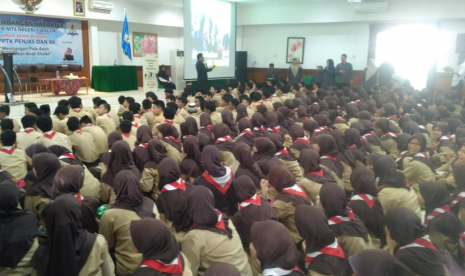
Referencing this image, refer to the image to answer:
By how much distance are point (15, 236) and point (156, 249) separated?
869 mm

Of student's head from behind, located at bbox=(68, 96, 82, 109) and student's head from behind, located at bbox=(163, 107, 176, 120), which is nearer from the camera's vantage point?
student's head from behind, located at bbox=(163, 107, 176, 120)

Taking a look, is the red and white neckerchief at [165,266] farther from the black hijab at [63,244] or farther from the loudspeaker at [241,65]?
the loudspeaker at [241,65]

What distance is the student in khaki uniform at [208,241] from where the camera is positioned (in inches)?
85.4

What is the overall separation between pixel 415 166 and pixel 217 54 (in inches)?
332

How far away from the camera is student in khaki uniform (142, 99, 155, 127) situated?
5875mm

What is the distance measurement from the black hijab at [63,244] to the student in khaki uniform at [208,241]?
0.58 meters

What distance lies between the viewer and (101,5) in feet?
33.4

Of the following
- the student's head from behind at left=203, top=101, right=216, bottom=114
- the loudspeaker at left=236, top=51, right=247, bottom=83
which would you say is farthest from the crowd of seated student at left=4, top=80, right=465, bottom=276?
the loudspeaker at left=236, top=51, right=247, bottom=83

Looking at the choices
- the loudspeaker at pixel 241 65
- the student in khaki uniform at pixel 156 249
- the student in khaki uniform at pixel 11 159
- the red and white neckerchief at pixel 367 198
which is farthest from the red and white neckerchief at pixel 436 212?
the loudspeaker at pixel 241 65

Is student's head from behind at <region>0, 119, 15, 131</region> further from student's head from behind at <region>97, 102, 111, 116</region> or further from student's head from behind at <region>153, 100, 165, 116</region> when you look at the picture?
student's head from behind at <region>153, 100, 165, 116</region>

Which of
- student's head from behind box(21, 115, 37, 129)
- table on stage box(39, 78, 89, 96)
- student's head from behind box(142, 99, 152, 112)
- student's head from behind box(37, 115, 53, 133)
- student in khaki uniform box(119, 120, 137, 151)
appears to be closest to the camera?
student's head from behind box(37, 115, 53, 133)

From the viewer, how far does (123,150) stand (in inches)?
130

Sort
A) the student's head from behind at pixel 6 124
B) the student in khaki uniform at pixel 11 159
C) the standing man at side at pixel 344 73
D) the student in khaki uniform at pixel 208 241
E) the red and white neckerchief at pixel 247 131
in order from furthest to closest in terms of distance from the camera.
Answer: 1. the standing man at side at pixel 344 73
2. the red and white neckerchief at pixel 247 131
3. the student's head from behind at pixel 6 124
4. the student in khaki uniform at pixel 11 159
5. the student in khaki uniform at pixel 208 241

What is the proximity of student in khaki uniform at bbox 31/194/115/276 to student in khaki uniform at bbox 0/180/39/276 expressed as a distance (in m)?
0.10
